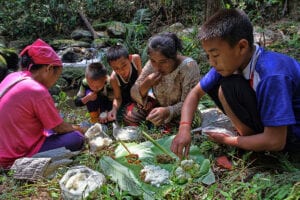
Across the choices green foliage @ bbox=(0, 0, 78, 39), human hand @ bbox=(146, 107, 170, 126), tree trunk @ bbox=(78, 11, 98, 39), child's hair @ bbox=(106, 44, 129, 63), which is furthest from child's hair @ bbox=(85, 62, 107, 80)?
green foliage @ bbox=(0, 0, 78, 39)

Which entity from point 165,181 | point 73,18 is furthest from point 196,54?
point 73,18

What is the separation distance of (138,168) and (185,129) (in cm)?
43

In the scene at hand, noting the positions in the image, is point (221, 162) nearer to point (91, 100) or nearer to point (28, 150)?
point (28, 150)

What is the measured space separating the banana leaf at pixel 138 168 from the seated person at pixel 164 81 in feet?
1.03

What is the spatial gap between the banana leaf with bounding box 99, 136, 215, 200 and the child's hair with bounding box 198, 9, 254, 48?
0.84 meters

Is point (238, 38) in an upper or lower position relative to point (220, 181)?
upper

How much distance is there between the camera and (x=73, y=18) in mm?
10008

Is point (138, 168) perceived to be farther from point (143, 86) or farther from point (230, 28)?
point (230, 28)

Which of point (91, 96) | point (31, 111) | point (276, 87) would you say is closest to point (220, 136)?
point (276, 87)

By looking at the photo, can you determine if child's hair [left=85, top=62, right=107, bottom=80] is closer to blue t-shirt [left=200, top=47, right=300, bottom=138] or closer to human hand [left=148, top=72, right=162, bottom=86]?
human hand [left=148, top=72, right=162, bottom=86]

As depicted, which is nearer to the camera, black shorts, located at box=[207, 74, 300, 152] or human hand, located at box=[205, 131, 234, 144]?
black shorts, located at box=[207, 74, 300, 152]

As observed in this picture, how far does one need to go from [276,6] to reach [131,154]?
6.15 metres

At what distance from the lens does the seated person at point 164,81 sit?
2998 millimetres

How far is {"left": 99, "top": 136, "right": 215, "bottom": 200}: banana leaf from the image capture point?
2197 millimetres
